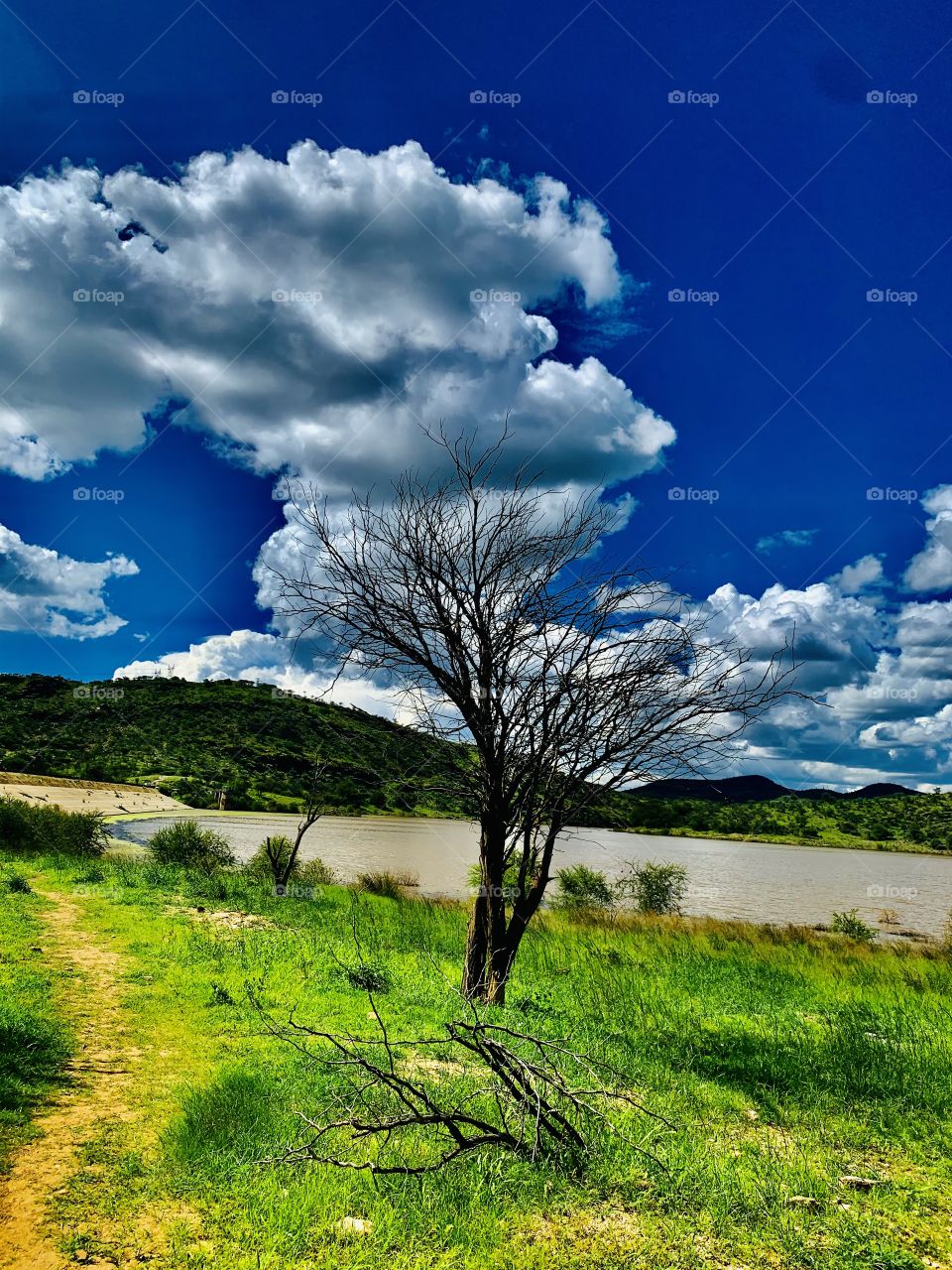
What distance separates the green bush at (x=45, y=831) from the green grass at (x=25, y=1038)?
47.7ft

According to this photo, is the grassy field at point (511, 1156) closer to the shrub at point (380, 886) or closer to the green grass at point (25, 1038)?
the green grass at point (25, 1038)

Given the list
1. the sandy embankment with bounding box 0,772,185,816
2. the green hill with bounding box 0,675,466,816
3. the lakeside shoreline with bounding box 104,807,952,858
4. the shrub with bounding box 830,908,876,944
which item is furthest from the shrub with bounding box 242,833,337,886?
the lakeside shoreline with bounding box 104,807,952,858

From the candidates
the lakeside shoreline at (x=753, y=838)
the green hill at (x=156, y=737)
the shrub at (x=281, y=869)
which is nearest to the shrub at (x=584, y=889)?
the shrub at (x=281, y=869)

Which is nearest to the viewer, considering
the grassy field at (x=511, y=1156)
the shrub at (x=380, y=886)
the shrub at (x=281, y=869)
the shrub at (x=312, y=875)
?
the grassy field at (x=511, y=1156)

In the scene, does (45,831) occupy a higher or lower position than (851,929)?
higher

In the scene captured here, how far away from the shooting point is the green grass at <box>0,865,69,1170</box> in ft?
16.3

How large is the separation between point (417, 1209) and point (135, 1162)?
6.11 ft

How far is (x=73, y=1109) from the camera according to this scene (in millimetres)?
5160

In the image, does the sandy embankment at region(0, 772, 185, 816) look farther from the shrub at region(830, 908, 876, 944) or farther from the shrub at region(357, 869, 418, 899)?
the shrub at region(830, 908, 876, 944)

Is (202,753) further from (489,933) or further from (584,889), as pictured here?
(489,933)

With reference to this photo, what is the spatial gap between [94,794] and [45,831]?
42.7 meters

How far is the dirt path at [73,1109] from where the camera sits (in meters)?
3.55

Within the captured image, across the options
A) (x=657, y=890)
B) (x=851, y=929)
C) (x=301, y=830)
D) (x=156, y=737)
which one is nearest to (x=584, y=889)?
(x=657, y=890)

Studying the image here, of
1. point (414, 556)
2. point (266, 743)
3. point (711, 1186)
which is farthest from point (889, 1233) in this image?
point (266, 743)
